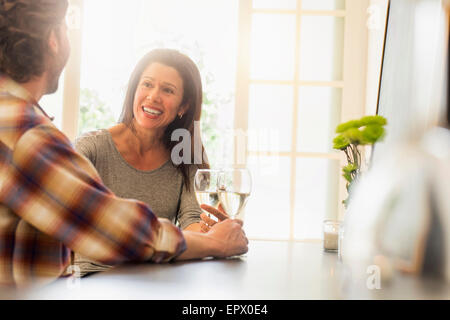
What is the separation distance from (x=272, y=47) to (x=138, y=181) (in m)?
1.68

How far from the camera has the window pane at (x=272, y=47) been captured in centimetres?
284

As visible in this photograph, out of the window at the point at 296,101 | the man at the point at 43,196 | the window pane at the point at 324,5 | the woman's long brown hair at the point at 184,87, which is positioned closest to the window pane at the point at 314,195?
the window at the point at 296,101

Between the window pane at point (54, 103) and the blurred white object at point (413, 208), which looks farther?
the window pane at point (54, 103)

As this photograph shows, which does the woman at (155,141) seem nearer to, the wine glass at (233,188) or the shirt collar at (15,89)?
the wine glass at (233,188)

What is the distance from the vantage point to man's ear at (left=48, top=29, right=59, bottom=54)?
76cm

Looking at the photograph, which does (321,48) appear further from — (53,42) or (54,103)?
(53,42)

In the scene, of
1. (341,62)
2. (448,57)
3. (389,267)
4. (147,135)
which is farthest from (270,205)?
(389,267)

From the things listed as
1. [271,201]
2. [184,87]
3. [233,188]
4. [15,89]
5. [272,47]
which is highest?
[272,47]

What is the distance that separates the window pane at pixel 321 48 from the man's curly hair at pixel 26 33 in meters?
2.25

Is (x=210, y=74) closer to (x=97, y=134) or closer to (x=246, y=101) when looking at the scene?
(x=246, y=101)

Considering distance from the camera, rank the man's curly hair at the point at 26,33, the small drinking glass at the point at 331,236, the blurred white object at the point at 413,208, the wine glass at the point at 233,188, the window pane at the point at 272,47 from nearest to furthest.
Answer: the blurred white object at the point at 413,208
the man's curly hair at the point at 26,33
the wine glass at the point at 233,188
the small drinking glass at the point at 331,236
the window pane at the point at 272,47

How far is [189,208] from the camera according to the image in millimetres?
1386

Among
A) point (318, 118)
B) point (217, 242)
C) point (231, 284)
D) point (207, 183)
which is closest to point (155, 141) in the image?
point (207, 183)

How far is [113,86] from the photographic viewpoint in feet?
20.9
